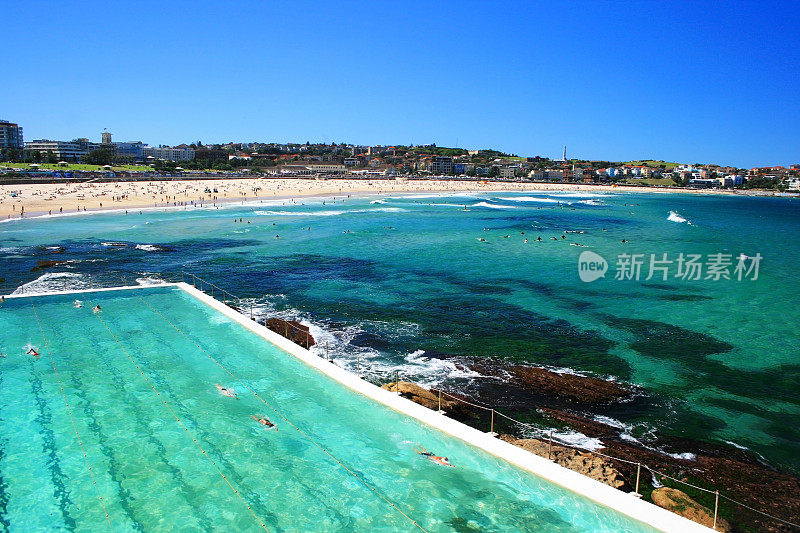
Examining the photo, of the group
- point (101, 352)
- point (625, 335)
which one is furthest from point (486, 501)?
point (625, 335)

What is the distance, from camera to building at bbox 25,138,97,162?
153 meters

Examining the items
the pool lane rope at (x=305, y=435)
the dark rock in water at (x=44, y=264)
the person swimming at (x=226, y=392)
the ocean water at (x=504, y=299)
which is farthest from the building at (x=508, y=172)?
the person swimming at (x=226, y=392)

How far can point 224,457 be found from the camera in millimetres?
9156

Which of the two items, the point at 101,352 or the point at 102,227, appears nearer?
the point at 101,352

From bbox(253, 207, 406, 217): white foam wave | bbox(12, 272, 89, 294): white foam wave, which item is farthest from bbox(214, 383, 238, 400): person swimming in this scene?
bbox(253, 207, 406, 217): white foam wave

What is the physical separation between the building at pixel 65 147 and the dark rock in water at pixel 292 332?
157751 millimetres

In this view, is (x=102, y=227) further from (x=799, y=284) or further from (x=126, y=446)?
(x=799, y=284)

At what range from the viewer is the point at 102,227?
145 feet

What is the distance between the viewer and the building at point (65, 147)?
152675 mm

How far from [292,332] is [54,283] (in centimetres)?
1385

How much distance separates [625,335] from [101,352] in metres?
16.4

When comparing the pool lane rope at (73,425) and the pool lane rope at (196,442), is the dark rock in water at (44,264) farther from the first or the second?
the pool lane rope at (196,442)

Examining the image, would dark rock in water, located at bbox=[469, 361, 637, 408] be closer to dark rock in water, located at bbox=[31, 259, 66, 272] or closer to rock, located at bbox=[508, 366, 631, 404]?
rock, located at bbox=[508, 366, 631, 404]

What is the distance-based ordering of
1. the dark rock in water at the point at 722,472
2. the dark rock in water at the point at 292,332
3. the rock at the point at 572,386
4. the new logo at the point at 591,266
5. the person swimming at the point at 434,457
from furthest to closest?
the new logo at the point at 591,266 < the dark rock in water at the point at 292,332 < the rock at the point at 572,386 < the person swimming at the point at 434,457 < the dark rock in water at the point at 722,472
